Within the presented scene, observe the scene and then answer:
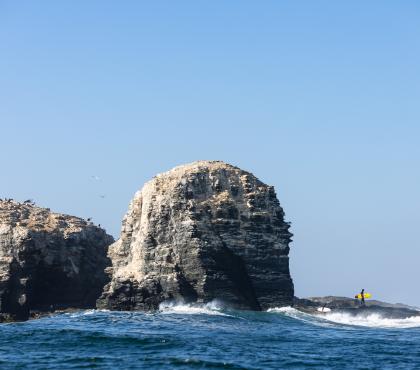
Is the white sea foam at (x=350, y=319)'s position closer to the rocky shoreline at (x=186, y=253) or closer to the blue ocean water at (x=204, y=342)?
the blue ocean water at (x=204, y=342)

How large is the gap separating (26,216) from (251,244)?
2748 centimetres

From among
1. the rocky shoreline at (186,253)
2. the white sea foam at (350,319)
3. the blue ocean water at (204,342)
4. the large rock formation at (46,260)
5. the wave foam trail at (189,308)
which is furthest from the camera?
the large rock formation at (46,260)

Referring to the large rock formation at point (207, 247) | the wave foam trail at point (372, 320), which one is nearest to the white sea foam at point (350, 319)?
the wave foam trail at point (372, 320)

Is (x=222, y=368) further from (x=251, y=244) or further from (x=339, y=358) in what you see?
(x=251, y=244)

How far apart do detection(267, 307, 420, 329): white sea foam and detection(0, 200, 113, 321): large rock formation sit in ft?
74.4

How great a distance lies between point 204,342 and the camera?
4838 centimetres

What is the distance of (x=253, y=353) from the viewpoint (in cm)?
4459

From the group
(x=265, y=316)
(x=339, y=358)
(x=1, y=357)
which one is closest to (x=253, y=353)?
(x=339, y=358)

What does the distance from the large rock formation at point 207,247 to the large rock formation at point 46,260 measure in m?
9.13

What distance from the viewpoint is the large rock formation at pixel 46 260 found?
256 feet

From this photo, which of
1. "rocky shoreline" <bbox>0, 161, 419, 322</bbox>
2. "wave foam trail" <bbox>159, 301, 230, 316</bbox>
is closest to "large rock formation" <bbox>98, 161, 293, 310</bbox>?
"rocky shoreline" <bbox>0, 161, 419, 322</bbox>

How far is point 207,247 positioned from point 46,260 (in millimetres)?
19633

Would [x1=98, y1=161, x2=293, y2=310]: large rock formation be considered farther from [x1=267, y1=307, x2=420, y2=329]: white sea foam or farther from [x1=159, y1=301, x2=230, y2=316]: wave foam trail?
[x1=267, y1=307, x2=420, y2=329]: white sea foam

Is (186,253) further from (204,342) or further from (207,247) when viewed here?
(204,342)
